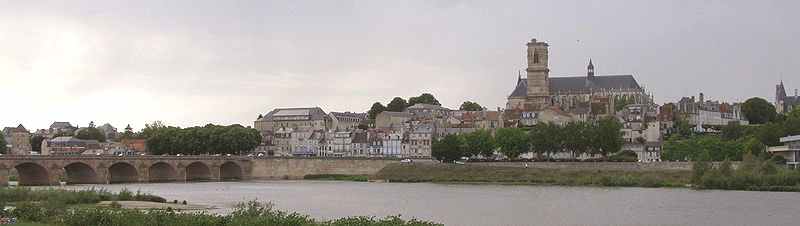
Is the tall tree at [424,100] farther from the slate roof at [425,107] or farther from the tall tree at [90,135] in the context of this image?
the tall tree at [90,135]

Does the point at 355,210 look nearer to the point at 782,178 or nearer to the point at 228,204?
the point at 228,204

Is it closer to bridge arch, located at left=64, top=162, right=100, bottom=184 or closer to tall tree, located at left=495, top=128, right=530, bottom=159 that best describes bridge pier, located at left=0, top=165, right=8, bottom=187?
bridge arch, located at left=64, top=162, right=100, bottom=184

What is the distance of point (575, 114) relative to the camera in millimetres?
146375

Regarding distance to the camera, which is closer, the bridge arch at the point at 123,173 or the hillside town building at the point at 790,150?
the hillside town building at the point at 790,150

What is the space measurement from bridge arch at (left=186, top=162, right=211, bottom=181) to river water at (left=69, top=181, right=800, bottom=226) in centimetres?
3432

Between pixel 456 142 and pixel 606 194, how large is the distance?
1888 inches

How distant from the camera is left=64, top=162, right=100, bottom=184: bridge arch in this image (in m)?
93.7

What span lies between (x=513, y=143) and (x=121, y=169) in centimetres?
4078

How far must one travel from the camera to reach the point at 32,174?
91375 millimetres

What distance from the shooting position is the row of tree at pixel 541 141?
10412 centimetres

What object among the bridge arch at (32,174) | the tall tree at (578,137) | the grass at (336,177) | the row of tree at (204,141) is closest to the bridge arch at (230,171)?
the grass at (336,177)

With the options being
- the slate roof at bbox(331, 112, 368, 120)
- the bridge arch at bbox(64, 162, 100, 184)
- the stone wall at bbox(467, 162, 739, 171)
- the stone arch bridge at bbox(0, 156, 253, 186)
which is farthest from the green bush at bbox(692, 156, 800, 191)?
the slate roof at bbox(331, 112, 368, 120)

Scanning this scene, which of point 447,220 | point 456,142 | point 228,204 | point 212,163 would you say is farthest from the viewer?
point 456,142

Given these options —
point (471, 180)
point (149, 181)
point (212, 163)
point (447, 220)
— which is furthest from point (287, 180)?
point (447, 220)
